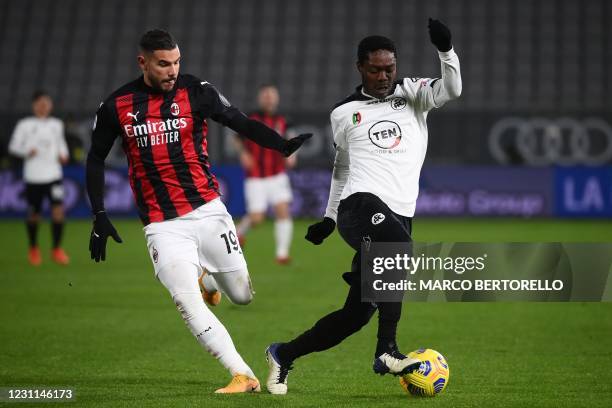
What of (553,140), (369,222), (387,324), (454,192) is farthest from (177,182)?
(553,140)

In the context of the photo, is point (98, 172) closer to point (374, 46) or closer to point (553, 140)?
point (374, 46)

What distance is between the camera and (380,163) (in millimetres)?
5805

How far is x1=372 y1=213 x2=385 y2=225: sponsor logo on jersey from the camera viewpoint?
5.64m

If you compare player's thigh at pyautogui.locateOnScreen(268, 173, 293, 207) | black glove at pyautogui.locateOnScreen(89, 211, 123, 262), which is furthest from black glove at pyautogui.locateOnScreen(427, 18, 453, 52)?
player's thigh at pyautogui.locateOnScreen(268, 173, 293, 207)

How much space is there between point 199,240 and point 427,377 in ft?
5.00

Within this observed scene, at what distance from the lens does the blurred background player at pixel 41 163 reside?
47.4 ft

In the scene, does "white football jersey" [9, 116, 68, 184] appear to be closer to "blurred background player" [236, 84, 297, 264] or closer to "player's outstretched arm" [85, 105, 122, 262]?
"blurred background player" [236, 84, 297, 264]

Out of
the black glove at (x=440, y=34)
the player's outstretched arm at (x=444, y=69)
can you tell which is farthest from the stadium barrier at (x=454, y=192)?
the black glove at (x=440, y=34)

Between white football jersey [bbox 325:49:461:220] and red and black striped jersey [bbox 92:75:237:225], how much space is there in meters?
0.72

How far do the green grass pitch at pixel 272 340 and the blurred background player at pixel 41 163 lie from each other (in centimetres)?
49

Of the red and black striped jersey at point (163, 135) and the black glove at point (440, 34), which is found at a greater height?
the black glove at point (440, 34)

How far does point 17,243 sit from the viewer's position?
17.5 m

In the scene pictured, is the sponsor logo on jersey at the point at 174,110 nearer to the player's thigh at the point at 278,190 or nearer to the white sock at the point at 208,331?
the white sock at the point at 208,331

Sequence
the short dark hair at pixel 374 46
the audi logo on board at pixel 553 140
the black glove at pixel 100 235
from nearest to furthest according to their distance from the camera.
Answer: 1. the short dark hair at pixel 374 46
2. the black glove at pixel 100 235
3. the audi logo on board at pixel 553 140
